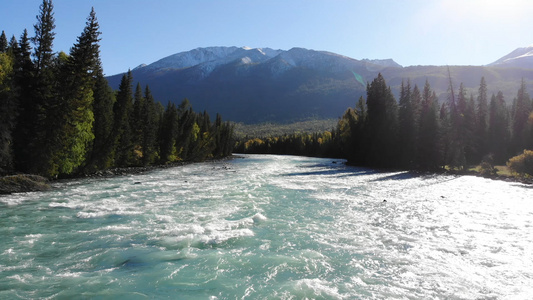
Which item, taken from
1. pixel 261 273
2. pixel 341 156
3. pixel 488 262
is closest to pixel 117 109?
pixel 261 273

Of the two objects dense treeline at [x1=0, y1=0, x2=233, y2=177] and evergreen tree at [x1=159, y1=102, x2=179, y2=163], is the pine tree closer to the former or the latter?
dense treeline at [x1=0, y1=0, x2=233, y2=177]

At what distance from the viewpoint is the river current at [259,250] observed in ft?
30.7

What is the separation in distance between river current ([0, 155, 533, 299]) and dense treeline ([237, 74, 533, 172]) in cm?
4378

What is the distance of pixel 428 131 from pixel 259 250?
6474cm

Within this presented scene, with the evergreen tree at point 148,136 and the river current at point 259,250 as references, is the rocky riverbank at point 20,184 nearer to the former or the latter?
the river current at point 259,250

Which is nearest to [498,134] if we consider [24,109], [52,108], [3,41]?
[52,108]

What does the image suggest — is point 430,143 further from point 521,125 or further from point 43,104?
point 43,104

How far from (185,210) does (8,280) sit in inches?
462

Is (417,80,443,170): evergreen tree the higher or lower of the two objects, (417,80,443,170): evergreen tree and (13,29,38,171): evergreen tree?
the lower

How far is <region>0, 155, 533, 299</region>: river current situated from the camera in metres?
9.35

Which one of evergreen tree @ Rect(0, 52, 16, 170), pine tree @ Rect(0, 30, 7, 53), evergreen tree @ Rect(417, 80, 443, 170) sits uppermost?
pine tree @ Rect(0, 30, 7, 53)

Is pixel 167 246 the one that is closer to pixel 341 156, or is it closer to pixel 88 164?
pixel 88 164

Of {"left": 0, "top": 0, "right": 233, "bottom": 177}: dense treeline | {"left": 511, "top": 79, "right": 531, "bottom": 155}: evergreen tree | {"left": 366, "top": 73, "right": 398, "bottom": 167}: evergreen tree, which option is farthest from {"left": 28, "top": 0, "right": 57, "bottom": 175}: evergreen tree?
{"left": 511, "top": 79, "right": 531, "bottom": 155}: evergreen tree

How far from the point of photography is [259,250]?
1292 centimetres
